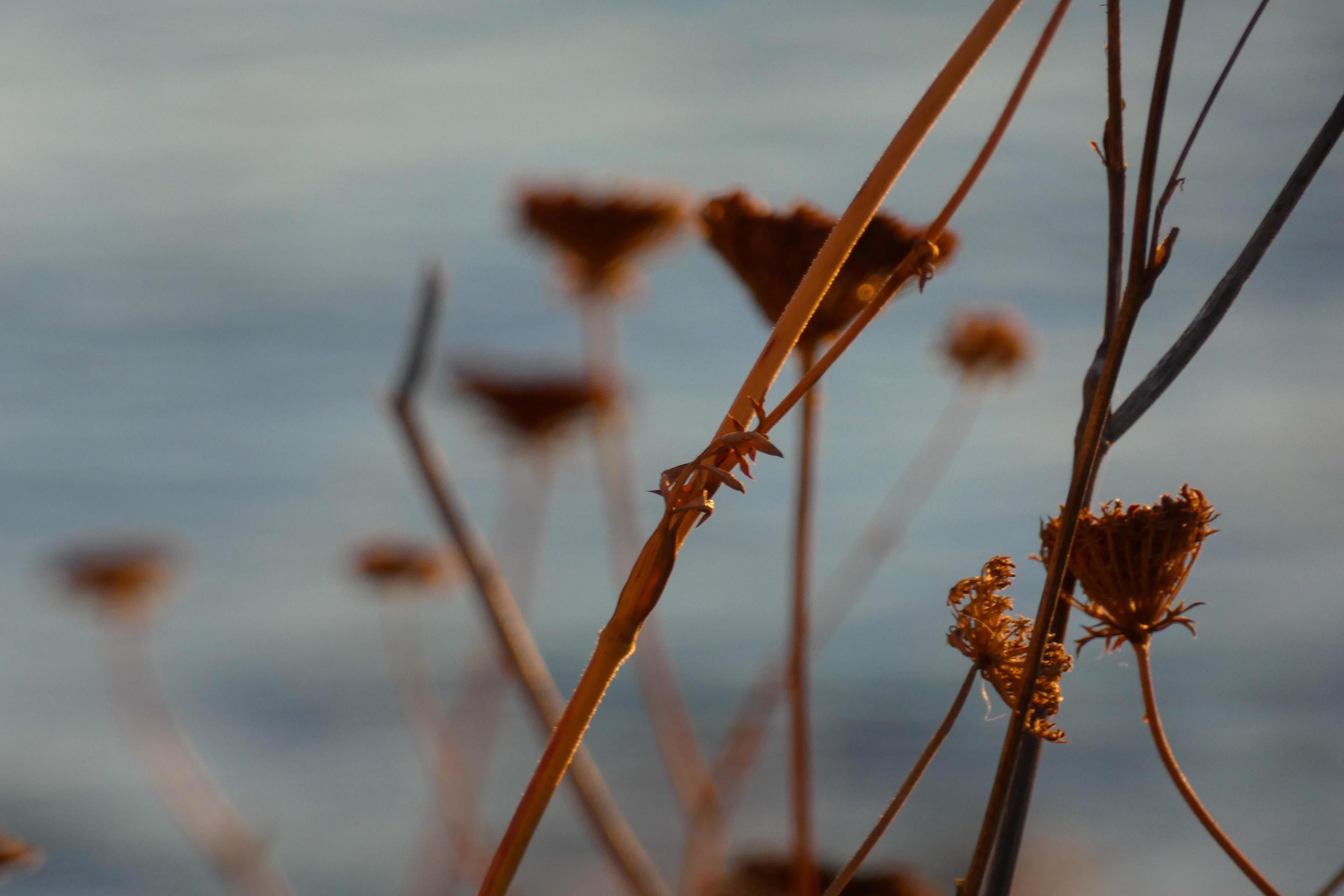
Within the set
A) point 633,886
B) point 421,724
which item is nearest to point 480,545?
point 633,886

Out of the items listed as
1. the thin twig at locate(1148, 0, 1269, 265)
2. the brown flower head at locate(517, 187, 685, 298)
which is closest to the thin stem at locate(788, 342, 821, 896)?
the thin twig at locate(1148, 0, 1269, 265)

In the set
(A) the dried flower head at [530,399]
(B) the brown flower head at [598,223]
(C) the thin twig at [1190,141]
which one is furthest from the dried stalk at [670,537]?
(A) the dried flower head at [530,399]

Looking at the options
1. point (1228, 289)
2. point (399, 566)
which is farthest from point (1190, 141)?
point (399, 566)

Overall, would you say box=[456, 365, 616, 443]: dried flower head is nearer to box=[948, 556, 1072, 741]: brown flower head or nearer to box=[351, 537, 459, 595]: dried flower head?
box=[351, 537, 459, 595]: dried flower head

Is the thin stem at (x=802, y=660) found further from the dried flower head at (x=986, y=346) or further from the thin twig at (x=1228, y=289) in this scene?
the dried flower head at (x=986, y=346)

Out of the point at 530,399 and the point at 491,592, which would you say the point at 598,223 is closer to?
the point at 530,399

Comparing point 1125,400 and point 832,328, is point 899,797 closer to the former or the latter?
point 1125,400

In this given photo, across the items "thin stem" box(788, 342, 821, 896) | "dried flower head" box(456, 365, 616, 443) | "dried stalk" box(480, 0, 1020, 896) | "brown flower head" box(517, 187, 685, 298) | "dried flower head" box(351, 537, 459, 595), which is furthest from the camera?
"dried flower head" box(351, 537, 459, 595)
